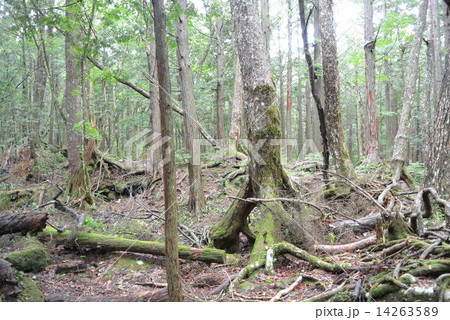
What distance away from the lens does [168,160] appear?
8.97ft

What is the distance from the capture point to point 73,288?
4.55 m

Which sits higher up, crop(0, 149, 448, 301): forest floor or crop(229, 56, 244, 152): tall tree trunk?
crop(229, 56, 244, 152): tall tree trunk

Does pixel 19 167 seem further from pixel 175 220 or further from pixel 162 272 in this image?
pixel 175 220

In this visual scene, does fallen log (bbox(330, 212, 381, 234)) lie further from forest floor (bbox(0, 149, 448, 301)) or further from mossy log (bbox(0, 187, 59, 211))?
mossy log (bbox(0, 187, 59, 211))

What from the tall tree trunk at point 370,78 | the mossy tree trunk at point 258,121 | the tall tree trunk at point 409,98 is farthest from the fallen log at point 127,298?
the tall tree trunk at point 370,78

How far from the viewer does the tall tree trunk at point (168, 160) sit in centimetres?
272

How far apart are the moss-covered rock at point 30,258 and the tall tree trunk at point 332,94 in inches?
255

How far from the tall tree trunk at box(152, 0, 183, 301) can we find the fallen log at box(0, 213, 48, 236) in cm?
398

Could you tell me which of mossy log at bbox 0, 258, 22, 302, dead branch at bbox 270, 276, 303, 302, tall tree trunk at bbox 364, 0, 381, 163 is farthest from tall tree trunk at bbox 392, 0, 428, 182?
mossy log at bbox 0, 258, 22, 302

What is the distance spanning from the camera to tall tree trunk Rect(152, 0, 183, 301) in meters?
2.72

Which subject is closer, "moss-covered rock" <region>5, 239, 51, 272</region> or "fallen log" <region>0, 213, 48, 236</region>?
"moss-covered rock" <region>5, 239, 51, 272</region>

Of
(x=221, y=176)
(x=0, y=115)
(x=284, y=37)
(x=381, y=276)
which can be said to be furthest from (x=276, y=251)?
(x=284, y=37)

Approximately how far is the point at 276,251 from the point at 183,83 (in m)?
5.62

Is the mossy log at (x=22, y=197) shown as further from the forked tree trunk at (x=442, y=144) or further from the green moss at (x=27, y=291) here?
the forked tree trunk at (x=442, y=144)
